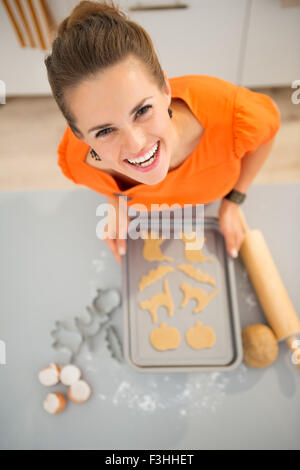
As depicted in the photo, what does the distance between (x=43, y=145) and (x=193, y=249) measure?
87 cm

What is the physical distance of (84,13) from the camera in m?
0.45

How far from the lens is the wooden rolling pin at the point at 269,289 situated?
81 centimetres

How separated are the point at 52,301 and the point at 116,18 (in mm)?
677

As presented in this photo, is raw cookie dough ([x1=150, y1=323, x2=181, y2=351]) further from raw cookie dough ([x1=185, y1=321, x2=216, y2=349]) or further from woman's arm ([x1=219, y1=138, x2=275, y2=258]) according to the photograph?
woman's arm ([x1=219, y1=138, x2=275, y2=258])

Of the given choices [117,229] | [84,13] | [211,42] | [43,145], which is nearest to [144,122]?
[84,13]

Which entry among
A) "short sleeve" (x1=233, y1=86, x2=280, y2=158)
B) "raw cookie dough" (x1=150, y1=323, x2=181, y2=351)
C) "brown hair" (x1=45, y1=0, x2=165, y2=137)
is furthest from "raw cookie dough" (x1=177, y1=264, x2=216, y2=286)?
"brown hair" (x1=45, y1=0, x2=165, y2=137)

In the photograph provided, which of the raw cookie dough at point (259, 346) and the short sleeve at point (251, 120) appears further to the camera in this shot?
the raw cookie dough at point (259, 346)

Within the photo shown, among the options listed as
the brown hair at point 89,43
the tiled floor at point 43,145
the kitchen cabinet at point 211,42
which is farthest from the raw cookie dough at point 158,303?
the kitchen cabinet at point 211,42

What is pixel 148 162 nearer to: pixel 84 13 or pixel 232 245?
pixel 84 13

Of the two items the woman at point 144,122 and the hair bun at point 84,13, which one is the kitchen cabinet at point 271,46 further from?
the hair bun at point 84,13

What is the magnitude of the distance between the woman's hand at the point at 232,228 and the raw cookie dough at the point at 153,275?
0.15 metres

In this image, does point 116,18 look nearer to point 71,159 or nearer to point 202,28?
point 71,159
